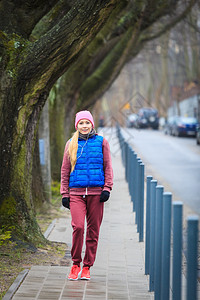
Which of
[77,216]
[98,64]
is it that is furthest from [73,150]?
[98,64]

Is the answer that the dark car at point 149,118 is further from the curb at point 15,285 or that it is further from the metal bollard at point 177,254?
the metal bollard at point 177,254

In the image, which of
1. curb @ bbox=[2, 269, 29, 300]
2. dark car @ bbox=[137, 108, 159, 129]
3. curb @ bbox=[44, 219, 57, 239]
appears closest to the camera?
curb @ bbox=[2, 269, 29, 300]

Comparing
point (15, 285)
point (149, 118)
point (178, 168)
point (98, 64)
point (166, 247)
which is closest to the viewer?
point (166, 247)

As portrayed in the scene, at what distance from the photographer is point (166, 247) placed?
17.0 feet

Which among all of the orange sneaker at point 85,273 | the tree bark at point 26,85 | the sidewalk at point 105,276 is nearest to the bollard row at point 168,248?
the sidewalk at point 105,276

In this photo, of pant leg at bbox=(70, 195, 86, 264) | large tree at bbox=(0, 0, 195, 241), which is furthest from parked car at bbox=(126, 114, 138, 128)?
pant leg at bbox=(70, 195, 86, 264)

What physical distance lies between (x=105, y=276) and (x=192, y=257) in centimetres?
265

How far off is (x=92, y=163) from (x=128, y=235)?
323cm

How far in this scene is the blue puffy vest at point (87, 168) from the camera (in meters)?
6.46

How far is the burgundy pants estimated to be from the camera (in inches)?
255

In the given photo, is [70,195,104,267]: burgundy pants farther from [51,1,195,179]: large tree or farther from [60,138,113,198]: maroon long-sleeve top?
[51,1,195,179]: large tree

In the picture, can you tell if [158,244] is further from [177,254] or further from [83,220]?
[83,220]

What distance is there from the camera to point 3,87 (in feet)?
25.1

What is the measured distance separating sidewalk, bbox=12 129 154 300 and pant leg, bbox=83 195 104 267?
253 millimetres
